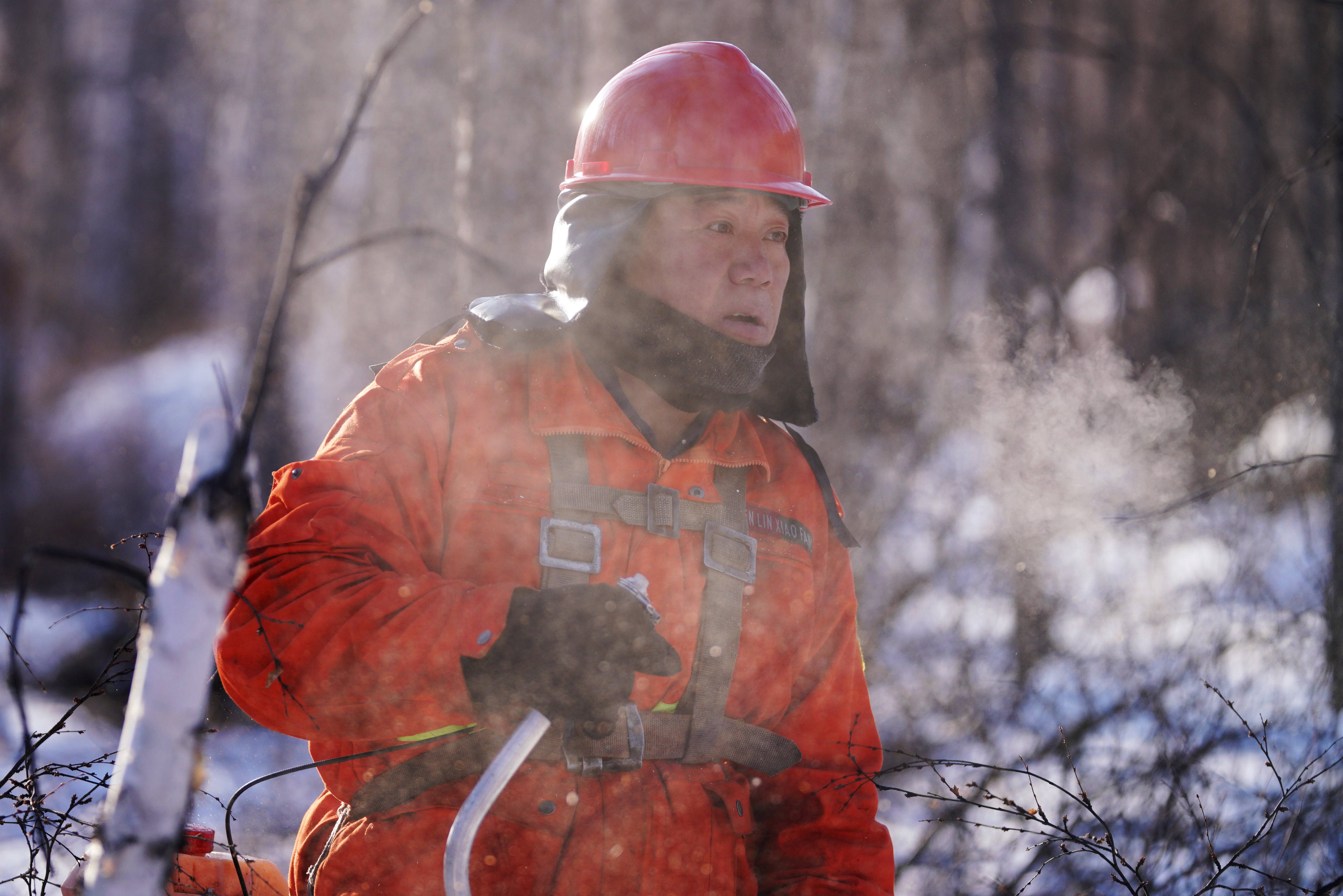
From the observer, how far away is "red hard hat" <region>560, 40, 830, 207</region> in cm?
223

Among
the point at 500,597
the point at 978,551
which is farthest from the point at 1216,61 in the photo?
the point at 500,597

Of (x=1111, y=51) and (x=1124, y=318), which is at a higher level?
(x=1111, y=51)

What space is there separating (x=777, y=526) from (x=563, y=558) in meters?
0.56

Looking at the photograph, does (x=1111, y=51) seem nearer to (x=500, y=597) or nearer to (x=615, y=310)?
(x=615, y=310)

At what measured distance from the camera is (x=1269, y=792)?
14.2 feet

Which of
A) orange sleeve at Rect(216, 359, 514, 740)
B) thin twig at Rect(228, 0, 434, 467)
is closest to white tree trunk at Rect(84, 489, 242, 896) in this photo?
thin twig at Rect(228, 0, 434, 467)

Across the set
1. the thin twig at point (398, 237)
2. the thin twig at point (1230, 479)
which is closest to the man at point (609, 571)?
the thin twig at point (398, 237)

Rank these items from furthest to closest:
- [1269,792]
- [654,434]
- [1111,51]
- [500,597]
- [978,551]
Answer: [1111,51] < [978,551] < [1269,792] < [654,434] < [500,597]

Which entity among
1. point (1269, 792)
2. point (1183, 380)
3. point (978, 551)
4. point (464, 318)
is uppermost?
point (464, 318)

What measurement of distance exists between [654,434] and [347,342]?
450 cm

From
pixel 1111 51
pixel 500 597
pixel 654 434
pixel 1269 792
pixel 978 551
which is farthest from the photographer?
pixel 1111 51

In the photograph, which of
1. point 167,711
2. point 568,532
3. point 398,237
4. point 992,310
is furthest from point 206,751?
point 992,310

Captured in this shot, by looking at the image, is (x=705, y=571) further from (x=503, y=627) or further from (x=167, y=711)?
(x=167, y=711)

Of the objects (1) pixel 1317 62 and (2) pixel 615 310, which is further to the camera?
(1) pixel 1317 62
